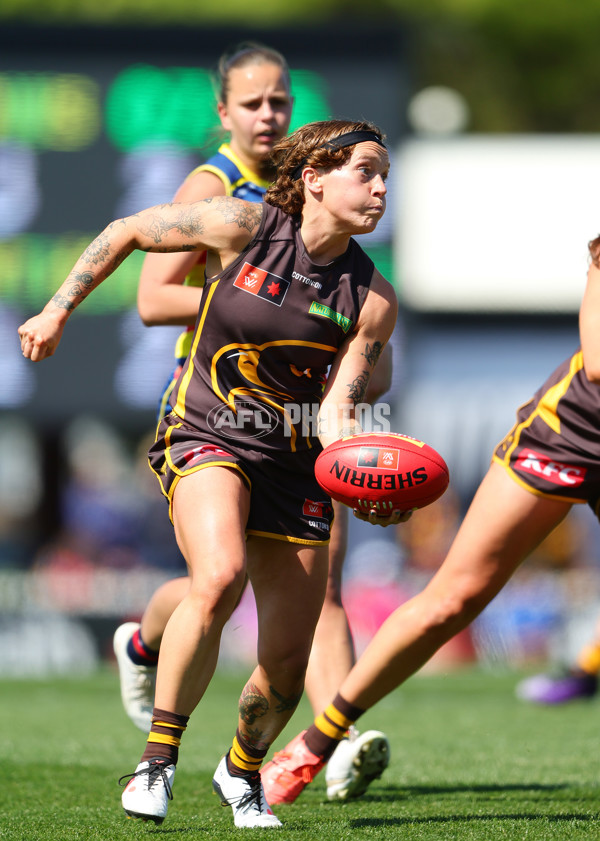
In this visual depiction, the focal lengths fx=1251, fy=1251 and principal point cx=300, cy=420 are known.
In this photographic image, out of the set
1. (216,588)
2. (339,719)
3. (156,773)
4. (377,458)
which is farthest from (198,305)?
(156,773)

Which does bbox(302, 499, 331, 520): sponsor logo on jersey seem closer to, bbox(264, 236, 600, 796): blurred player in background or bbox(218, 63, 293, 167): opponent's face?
bbox(264, 236, 600, 796): blurred player in background

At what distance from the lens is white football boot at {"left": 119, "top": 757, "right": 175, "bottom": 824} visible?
368cm

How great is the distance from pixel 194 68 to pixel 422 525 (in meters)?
5.58

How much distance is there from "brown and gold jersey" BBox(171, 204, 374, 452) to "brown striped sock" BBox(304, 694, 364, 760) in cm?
103

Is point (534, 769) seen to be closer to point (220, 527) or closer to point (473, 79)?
point (220, 527)

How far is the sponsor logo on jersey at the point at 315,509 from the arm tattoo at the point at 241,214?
92 centimetres

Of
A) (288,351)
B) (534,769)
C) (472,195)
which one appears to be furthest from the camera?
(472,195)

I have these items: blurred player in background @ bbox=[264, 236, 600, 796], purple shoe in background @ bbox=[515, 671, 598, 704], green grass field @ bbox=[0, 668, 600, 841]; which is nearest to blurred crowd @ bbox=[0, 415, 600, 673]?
green grass field @ bbox=[0, 668, 600, 841]

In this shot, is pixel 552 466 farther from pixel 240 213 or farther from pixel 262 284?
pixel 240 213

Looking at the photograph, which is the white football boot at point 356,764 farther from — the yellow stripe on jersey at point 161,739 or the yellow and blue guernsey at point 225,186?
the yellow and blue guernsey at point 225,186

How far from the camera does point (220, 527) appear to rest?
3.77 m

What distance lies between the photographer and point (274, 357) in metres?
4.06

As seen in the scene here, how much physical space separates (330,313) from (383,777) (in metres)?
2.37

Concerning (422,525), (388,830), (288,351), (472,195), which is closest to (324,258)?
(288,351)
